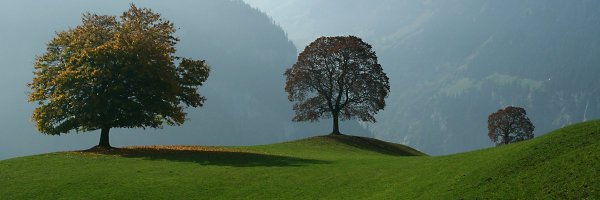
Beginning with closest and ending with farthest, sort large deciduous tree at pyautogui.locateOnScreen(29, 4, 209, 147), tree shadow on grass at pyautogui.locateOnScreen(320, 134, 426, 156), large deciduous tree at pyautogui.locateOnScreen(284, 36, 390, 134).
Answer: large deciduous tree at pyautogui.locateOnScreen(29, 4, 209, 147), tree shadow on grass at pyautogui.locateOnScreen(320, 134, 426, 156), large deciduous tree at pyautogui.locateOnScreen(284, 36, 390, 134)

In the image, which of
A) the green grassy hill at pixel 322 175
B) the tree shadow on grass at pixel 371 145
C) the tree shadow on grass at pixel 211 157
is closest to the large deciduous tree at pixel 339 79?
the tree shadow on grass at pixel 371 145

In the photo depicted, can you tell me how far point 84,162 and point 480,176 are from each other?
2972 centimetres

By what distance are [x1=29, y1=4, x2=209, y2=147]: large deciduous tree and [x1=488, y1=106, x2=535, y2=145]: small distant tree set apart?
7363 centimetres

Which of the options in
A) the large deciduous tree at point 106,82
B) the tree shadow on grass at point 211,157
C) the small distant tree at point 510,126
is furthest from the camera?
the small distant tree at point 510,126

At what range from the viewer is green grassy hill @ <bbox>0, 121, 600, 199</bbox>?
81.7ft

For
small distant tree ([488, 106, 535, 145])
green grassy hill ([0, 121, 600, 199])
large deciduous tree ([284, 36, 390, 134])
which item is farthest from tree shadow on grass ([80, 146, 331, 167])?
small distant tree ([488, 106, 535, 145])

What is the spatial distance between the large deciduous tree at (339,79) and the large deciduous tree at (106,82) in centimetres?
2904

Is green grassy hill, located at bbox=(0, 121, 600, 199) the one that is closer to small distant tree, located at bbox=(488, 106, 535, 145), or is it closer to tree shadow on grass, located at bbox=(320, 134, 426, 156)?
tree shadow on grass, located at bbox=(320, 134, 426, 156)

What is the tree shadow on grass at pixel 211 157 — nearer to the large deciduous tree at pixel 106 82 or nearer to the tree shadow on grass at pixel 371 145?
the large deciduous tree at pixel 106 82

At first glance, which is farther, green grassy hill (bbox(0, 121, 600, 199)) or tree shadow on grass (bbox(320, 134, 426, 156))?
tree shadow on grass (bbox(320, 134, 426, 156))

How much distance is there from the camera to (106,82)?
51312 mm

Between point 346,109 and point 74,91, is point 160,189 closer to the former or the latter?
point 74,91

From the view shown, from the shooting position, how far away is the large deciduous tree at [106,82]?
164 feet

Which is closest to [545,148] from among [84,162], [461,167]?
[461,167]
